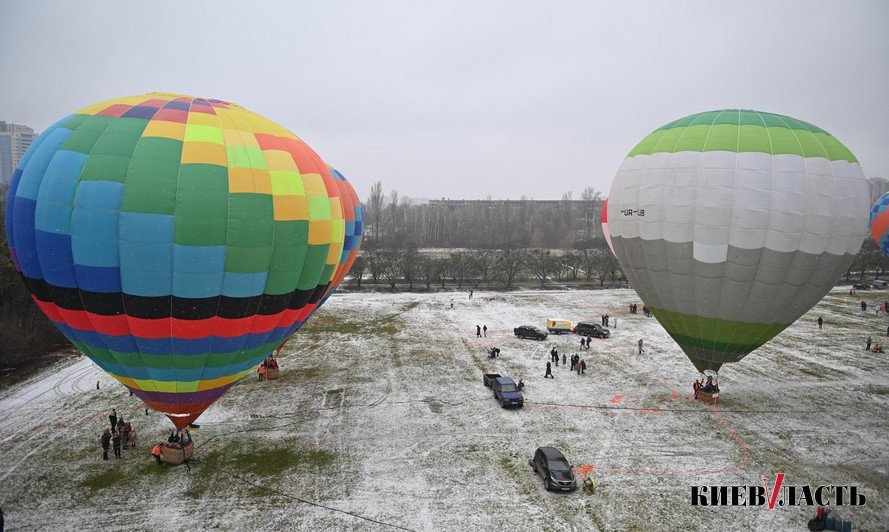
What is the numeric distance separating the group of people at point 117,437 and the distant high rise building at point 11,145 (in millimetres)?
177206

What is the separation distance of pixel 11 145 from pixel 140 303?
192m

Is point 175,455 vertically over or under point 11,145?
under

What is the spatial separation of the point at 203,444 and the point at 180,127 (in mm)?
8436

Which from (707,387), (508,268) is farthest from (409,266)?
(707,387)

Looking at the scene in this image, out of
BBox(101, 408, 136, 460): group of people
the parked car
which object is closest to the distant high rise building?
BBox(101, 408, 136, 460): group of people

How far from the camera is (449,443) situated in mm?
12680

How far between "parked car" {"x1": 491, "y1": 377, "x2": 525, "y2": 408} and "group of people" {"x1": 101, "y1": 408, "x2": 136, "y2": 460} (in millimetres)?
10490

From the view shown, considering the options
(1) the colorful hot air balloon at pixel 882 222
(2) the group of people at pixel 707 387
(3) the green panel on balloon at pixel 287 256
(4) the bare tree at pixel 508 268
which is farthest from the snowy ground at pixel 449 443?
(4) the bare tree at pixel 508 268

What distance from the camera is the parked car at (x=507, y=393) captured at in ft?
48.6

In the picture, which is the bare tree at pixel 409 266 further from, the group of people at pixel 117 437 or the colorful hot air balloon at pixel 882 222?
the colorful hot air balloon at pixel 882 222

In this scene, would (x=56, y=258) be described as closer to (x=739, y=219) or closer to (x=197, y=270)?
(x=197, y=270)

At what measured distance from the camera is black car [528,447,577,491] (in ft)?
34.1

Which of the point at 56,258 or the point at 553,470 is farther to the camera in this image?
the point at 553,470

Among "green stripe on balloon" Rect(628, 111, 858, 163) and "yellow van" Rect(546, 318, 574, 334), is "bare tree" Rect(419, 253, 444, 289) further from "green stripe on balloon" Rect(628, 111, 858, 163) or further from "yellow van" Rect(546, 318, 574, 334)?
"green stripe on balloon" Rect(628, 111, 858, 163)
